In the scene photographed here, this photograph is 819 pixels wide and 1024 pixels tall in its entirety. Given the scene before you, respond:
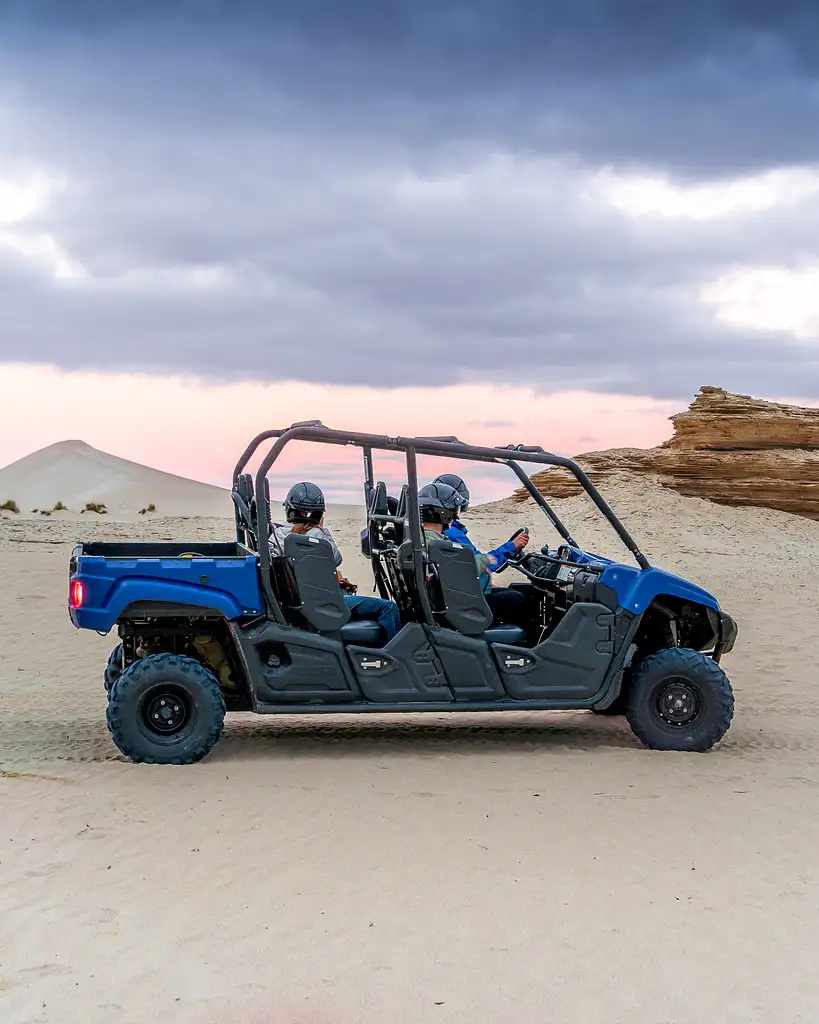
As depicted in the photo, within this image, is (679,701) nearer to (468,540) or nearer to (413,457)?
(468,540)

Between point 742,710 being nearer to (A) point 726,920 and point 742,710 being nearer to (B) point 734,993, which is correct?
(A) point 726,920

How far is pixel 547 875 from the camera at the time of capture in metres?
6.13

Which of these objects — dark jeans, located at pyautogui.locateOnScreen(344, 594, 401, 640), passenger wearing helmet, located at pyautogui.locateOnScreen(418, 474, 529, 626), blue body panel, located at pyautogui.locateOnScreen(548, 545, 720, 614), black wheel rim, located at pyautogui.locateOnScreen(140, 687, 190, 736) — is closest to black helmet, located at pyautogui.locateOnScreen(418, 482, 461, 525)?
passenger wearing helmet, located at pyautogui.locateOnScreen(418, 474, 529, 626)

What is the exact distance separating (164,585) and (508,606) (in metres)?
2.80

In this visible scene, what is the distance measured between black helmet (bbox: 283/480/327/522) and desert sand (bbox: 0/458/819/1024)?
175 cm

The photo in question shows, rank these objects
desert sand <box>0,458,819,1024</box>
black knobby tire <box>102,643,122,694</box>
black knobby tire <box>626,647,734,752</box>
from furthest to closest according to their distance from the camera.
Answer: black knobby tire <box>102,643,122,694</box>
black knobby tire <box>626,647,734,752</box>
desert sand <box>0,458,819,1024</box>

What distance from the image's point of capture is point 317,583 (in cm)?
810

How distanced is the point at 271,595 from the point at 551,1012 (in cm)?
396

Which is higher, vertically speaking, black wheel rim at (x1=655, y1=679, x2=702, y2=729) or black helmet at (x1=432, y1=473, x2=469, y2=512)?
black helmet at (x1=432, y1=473, x2=469, y2=512)

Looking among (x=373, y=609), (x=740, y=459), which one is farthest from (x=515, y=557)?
(x=740, y=459)

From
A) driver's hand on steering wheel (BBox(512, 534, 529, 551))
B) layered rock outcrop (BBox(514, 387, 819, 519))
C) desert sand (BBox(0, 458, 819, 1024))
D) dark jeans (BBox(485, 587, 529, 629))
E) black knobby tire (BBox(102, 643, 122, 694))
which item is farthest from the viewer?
layered rock outcrop (BBox(514, 387, 819, 519))

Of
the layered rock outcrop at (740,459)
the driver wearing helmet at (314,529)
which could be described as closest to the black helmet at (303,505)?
the driver wearing helmet at (314,529)

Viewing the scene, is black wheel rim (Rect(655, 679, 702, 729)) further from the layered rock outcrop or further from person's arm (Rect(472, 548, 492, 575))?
the layered rock outcrop

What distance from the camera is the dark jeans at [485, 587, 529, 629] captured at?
30.2ft
